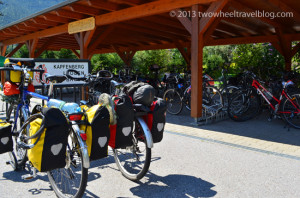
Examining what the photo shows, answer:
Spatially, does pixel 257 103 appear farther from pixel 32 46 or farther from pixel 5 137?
pixel 32 46

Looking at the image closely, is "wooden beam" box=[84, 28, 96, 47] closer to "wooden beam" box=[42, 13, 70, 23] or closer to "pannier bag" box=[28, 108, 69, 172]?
"wooden beam" box=[42, 13, 70, 23]

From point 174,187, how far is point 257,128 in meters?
3.41

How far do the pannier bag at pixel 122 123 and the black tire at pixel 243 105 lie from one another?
162 inches

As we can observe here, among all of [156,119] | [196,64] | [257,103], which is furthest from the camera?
[257,103]

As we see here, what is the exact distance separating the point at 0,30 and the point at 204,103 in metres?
10.3

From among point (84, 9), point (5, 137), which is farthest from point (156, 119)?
point (84, 9)

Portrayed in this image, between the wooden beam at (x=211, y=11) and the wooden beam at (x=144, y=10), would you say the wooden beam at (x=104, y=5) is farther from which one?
the wooden beam at (x=211, y=11)

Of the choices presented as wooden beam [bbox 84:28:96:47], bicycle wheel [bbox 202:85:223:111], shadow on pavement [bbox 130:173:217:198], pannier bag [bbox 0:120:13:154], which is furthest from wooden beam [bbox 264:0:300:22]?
pannier bag [bbox 0:120:13:154]

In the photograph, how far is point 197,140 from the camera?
4816mm

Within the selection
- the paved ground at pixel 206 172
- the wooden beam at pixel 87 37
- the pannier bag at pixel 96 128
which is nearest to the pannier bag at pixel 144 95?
the pannier bag at pixel 96 128

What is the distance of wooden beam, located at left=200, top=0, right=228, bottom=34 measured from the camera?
5434mm

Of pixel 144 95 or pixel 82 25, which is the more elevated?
pixel 82 25

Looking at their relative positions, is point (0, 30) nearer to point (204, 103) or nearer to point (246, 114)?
point (204, 103)

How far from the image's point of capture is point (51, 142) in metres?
2.28
